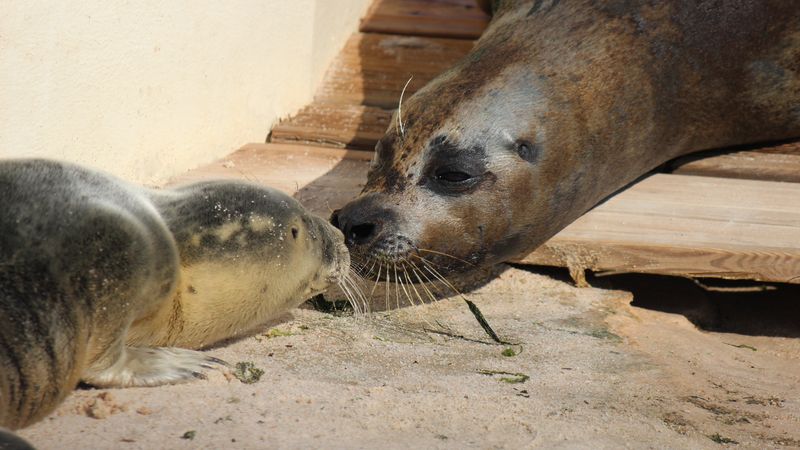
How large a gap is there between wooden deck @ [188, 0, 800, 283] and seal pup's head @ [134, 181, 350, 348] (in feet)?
4.23

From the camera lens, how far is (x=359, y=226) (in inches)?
145

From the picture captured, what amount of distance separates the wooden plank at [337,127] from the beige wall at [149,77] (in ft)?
0.38

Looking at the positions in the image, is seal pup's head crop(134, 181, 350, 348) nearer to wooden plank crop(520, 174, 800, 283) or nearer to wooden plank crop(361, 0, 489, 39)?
wooden plank crop(520, 174, 800, 283)

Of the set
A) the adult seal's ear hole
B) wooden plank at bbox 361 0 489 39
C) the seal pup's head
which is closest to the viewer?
the seal pup's head

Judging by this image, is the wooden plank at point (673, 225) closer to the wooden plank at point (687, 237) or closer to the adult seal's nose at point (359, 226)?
the wooden plank at point (687, 237)

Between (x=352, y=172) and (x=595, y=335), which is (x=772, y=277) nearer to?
(x=595, y=335)

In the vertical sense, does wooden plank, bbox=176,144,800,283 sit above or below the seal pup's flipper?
above

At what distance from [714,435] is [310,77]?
4.02 meters

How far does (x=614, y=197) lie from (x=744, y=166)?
797mm

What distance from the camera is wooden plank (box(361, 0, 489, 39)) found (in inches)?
273

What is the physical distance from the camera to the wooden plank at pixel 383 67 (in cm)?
633

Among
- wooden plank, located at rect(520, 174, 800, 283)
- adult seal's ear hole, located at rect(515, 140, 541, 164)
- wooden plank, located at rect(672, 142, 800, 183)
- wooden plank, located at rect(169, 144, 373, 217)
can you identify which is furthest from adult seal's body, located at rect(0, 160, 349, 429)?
wooden plank, located at rect(672, 142, 800, 183)

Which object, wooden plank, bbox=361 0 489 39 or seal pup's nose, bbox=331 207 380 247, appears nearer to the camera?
seal pup's nose, bbox=331 207 380 247

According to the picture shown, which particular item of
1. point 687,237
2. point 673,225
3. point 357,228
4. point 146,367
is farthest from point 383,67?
point 146,367
